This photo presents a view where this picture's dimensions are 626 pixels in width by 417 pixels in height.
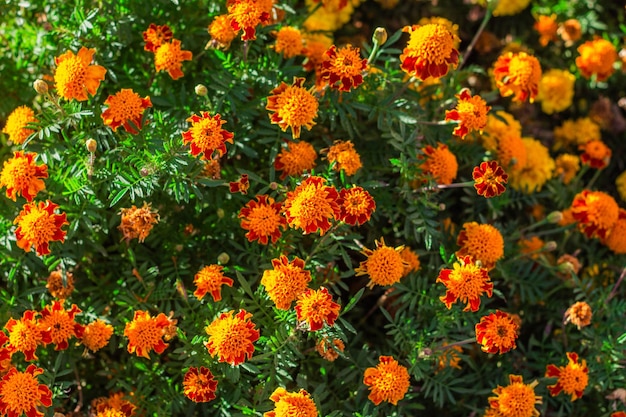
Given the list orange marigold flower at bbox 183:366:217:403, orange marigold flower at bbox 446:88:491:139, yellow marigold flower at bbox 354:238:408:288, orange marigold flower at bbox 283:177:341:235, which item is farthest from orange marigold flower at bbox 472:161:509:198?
orange marigold flower at bbox 183:366:217:403

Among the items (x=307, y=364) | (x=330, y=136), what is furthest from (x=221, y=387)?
(x=330, y=136)

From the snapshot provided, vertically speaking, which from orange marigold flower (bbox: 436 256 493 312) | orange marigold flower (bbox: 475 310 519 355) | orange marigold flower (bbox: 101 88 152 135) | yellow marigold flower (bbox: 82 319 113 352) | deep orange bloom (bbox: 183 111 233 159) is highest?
orange marigold flower (bbox: 101 88 152 135)

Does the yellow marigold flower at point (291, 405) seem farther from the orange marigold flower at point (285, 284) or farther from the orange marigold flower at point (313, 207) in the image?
the orange marigold flower at point (313, 207)

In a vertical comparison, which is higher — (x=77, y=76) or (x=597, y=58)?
(x=77, y=76)

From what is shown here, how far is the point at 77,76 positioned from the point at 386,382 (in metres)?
1.09

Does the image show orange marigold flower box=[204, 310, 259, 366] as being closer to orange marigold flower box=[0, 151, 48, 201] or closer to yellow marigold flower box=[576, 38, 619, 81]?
orange marigold flower box=[0, 151, 48, 201]

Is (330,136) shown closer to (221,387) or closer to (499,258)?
(499,258)

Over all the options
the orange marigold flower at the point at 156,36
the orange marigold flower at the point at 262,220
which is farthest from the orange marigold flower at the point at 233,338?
the orange marigold flower at the point at 156,36

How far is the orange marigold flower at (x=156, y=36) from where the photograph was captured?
6.76 ft

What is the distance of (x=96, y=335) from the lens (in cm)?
193

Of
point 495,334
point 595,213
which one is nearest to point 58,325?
point 495,334

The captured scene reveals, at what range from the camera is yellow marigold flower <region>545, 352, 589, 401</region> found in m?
2.06

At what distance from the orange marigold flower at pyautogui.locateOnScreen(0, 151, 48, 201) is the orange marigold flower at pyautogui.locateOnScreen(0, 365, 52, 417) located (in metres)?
0.43

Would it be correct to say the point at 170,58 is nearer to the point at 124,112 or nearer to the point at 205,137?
the point at 124,112
